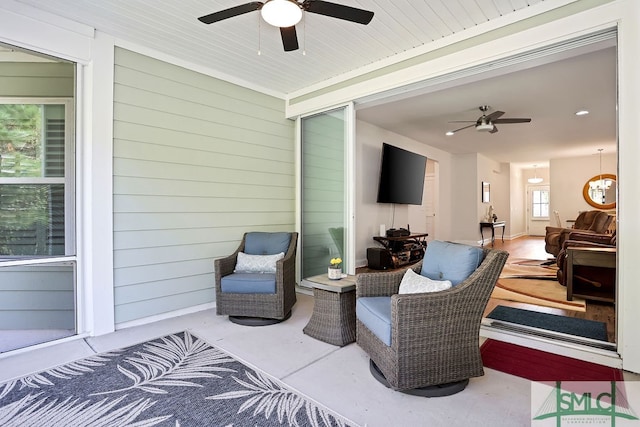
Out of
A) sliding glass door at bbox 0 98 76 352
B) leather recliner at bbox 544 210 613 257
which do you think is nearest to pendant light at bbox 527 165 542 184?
leather recliner at bbox 544 210 613 257

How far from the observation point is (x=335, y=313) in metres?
2.73

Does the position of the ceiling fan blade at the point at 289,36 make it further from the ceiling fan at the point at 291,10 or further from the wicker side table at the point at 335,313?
the wicker side table at the point at 335,313

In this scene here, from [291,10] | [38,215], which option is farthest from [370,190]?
[38,215]

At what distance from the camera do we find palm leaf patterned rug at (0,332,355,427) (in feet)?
5.86

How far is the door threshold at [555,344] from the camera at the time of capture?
234 centimetres

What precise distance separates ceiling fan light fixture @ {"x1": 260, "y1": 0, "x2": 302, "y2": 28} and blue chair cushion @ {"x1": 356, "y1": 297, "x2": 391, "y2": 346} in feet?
6.54

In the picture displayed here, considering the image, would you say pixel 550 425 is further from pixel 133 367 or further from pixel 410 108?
pixel 410 108

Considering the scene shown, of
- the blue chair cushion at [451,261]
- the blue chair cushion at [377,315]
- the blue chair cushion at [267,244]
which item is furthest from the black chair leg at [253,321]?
the blue chair cushion at [451,261]

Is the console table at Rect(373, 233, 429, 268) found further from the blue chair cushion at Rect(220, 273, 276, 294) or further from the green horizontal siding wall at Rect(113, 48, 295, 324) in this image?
the blue chair cushion at Rect(220, 273, 276, 294)

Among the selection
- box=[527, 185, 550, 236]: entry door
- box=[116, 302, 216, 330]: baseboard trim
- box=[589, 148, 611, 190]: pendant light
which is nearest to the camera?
box=[116, 302, 216, 330]: baseboard trim

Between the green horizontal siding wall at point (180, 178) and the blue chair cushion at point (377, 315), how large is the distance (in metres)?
2.08

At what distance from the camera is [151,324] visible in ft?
10.6

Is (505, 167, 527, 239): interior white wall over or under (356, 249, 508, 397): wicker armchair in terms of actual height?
over

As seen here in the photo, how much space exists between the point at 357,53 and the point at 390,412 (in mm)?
3144
